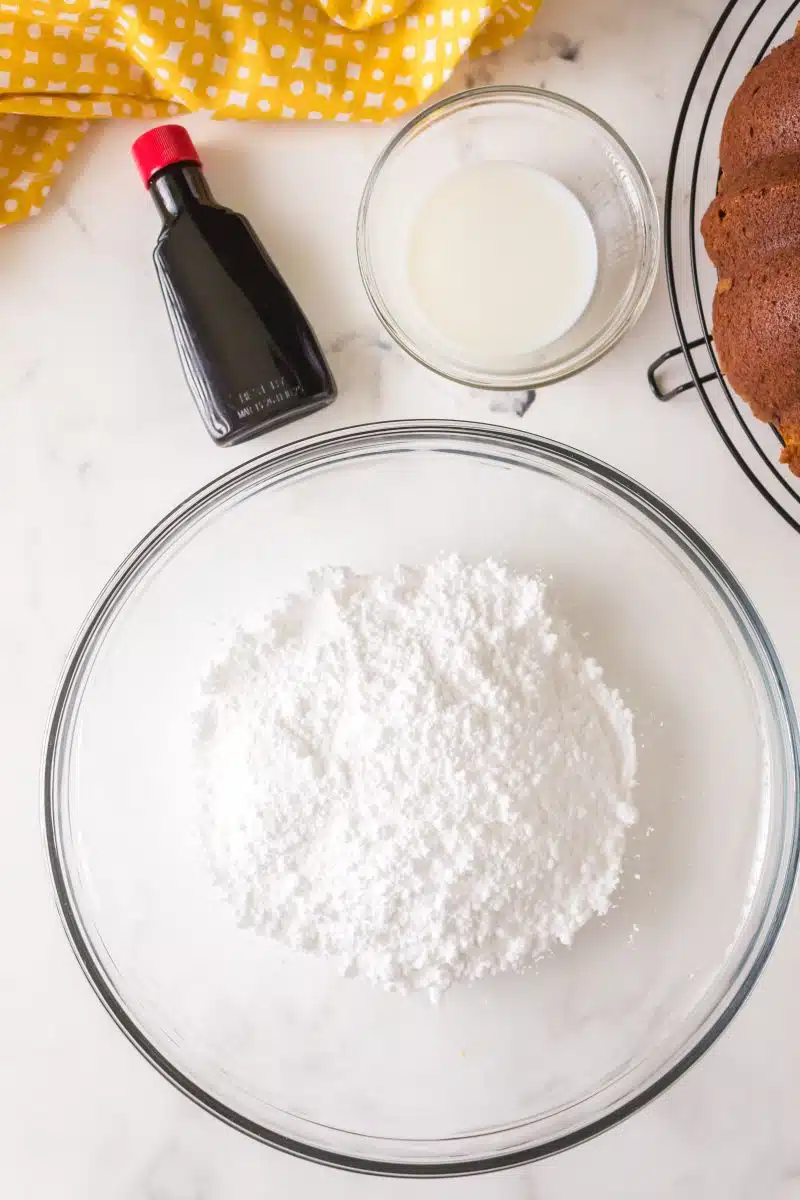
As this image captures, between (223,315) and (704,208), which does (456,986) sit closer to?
(223,315)

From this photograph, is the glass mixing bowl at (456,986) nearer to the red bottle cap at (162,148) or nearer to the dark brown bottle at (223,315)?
the dark brown bottle at (223,315)

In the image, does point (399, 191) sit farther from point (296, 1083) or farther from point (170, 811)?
point (296, 1083)

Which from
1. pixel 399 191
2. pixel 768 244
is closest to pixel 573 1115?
pixel 768 244

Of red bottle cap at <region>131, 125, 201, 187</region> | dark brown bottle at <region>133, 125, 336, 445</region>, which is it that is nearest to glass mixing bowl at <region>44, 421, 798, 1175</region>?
dark brown bottle at <region>133, 125, 336, 445</region>

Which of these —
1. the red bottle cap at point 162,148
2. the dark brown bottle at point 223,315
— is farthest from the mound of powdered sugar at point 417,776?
the red bottle cap at point 162,148

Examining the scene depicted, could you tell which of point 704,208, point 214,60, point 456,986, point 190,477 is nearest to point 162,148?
point 214,60
